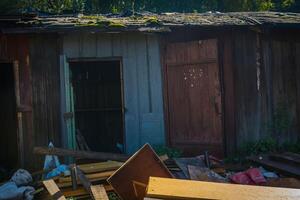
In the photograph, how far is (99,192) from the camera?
6570 millimetres

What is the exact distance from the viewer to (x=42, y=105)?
8961 millimetres

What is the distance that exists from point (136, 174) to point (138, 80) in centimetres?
331

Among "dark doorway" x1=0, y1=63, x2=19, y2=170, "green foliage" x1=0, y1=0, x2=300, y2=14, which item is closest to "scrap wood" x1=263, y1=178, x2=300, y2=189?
"dark doorway" x1=0, y1=63, x2=19, y2=170

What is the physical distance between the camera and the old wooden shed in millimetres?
8914

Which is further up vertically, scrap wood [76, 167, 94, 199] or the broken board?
the broken board

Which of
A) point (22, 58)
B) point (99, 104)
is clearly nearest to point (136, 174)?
point (22, 58)

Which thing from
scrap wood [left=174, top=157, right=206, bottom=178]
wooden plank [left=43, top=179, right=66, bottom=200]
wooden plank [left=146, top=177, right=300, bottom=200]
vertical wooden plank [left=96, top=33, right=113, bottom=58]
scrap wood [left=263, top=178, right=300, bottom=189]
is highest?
vertical wooden plank [left=96, top=33, right=113, bottom=58]

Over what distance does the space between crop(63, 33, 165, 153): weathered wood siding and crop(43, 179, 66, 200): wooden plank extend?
8.00 feet

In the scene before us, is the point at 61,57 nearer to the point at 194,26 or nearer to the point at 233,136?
the point at 194,26

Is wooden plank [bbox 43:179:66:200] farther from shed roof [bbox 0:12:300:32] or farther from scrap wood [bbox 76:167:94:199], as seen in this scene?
shed roof [bbox 0:12:300:32]

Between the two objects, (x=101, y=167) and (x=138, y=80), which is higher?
(x=138, y=80)

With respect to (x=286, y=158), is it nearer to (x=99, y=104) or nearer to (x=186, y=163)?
(x=186, y=163)

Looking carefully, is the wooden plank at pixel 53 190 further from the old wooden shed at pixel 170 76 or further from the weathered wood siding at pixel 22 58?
the weathered wood siding at pixel 22 58

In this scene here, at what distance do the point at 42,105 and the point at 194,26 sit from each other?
360 cm
